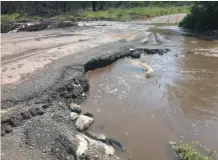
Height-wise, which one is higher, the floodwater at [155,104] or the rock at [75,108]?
the rock at [75,108]

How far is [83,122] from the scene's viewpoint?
20.6 feet

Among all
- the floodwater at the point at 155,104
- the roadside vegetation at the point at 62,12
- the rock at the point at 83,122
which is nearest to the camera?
the floodwater at the point at 155,104

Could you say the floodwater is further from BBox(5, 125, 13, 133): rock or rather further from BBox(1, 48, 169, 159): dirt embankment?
BBox(5, 125, 13, 133): rock

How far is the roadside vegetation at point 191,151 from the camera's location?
4.94 m

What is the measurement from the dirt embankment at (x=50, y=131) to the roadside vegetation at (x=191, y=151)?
1166 millimetres

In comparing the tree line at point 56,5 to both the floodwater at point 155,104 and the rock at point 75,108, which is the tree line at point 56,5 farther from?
the rock at point 75,108

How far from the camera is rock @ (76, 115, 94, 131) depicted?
612 cm

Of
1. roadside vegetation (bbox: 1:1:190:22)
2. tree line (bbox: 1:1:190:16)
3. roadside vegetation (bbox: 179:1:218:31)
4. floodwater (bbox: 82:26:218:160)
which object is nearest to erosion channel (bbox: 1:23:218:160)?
floodwater (bbox: 82:26:218:160)

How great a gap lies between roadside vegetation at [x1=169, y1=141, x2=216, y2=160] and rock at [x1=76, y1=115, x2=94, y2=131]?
192 centimetres

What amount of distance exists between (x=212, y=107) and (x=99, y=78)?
413cm

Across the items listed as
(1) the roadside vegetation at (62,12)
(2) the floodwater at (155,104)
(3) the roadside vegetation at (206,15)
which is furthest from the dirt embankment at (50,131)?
(1) the roadside vegetation at (62,12)

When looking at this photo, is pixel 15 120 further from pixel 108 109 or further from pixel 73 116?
pixel 108 109

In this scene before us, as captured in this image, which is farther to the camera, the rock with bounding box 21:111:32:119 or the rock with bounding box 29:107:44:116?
the rock with bounding box 29:107:44:116

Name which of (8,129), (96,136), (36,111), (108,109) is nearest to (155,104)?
(108,109)
